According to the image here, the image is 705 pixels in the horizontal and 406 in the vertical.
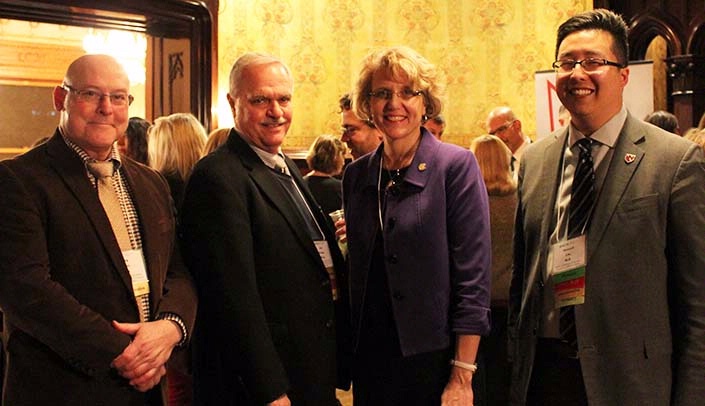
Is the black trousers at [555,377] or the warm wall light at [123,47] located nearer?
the black trousers at [555,377]

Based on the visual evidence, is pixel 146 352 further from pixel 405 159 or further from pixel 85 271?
pixel 405 159

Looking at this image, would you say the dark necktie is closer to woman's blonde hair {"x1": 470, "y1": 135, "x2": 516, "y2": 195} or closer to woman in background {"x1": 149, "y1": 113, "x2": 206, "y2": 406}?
woman's blonde hair {"x1": 470, "y1": 135, "x2": 516, "y2": 195}

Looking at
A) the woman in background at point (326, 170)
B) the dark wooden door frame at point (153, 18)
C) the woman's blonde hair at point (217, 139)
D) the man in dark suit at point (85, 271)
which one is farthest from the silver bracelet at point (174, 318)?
the dark wooden door frame at point (153, 18)

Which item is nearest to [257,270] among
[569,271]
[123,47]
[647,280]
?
[569,271]

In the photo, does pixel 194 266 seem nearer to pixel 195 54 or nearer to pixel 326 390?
pixel 326 390

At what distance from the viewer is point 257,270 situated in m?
2.13

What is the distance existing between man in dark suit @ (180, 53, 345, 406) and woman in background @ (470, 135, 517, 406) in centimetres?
134

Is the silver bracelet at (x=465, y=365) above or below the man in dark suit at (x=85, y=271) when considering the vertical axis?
below

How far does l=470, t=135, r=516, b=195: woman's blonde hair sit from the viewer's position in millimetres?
3566

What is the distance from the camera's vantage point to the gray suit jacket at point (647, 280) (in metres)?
1.93

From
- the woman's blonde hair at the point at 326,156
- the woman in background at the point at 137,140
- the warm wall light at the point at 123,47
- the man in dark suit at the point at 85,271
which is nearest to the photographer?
the man in dark suit at the point at 85,271

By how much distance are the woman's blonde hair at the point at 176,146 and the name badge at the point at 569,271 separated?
220cm

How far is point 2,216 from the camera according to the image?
192 centimetres

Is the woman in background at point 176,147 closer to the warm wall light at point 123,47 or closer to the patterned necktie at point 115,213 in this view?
the patterned necktie at point 115,213
